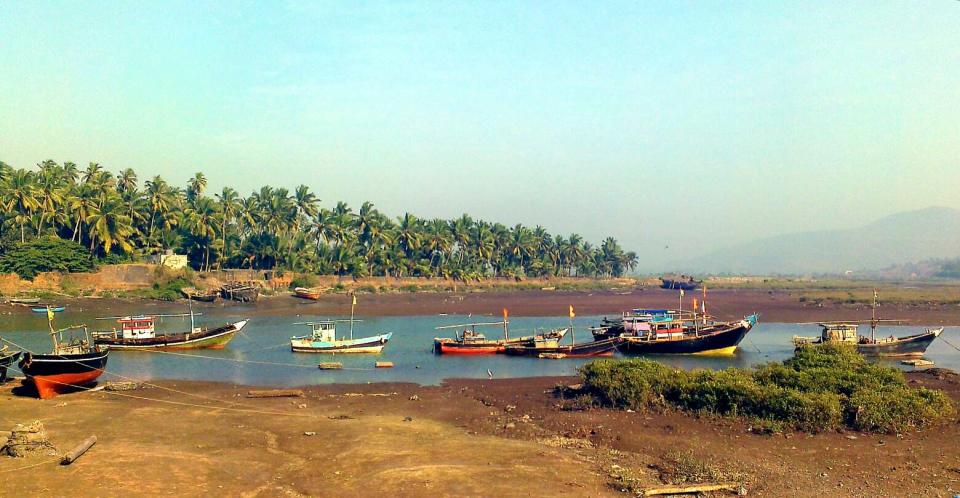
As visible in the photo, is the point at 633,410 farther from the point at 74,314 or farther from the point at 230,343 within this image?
the point at 74,314

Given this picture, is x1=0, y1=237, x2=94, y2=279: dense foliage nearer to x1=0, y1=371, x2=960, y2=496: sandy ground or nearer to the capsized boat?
the capsized boat

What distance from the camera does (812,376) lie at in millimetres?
22312

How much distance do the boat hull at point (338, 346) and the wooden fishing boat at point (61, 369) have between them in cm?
1360

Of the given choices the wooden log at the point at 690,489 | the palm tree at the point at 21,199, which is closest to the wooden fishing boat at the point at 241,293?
the palm tree at the point at 21,199

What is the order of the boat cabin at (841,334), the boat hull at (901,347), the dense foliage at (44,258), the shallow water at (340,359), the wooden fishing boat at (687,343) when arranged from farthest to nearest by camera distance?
1. the dense foliage at (44,258)
2. the wooden fishing boat at (687,343)
3. the boat cabin at (841,334)
4. the boat hull at (901,347)
5. the shallow water at (340,359)

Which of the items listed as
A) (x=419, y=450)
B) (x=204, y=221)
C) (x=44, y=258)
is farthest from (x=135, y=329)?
(x=204, y=221)

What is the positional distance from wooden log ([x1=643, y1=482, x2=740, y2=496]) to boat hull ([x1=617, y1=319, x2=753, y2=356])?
26.6m

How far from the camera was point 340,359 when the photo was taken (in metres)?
37.9

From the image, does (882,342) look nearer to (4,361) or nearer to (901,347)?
(901,347)

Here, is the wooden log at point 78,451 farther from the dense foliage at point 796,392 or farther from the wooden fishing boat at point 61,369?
the dense foliage at point 796,392

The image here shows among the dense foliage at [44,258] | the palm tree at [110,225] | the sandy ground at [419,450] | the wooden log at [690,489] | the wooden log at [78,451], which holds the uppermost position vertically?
the palm tree at [110,225]

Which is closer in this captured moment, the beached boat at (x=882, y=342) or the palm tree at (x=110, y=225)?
the beached boat at (x=882, y=342)

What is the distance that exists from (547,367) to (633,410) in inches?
524

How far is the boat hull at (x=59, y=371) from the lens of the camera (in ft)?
78.5
